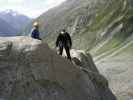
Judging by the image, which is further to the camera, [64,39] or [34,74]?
[64,39]

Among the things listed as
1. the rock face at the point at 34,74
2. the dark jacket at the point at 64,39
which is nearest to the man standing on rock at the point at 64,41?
the dark jacket at the point at 64,39

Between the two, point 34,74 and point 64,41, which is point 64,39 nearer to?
point 64,41

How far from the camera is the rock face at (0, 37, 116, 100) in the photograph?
91.0ft

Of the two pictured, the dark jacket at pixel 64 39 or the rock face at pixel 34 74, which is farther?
the dark jacket at pixel 64 39

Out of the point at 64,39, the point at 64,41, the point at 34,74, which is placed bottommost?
the point at 34,74

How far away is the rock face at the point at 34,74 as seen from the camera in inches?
1092

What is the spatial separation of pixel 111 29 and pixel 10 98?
14456 cm

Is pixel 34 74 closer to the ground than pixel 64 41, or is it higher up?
closer to the ground

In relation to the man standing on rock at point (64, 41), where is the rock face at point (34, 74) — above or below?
below

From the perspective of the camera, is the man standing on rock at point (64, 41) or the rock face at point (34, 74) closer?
the rock face at point (34, 74)

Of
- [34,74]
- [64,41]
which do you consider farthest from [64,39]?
[34,74]

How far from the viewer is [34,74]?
2838 cm

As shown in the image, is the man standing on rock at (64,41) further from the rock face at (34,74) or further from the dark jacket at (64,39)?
the rock face at (34,74)

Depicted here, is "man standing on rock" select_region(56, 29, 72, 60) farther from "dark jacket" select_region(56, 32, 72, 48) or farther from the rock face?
the rock face
